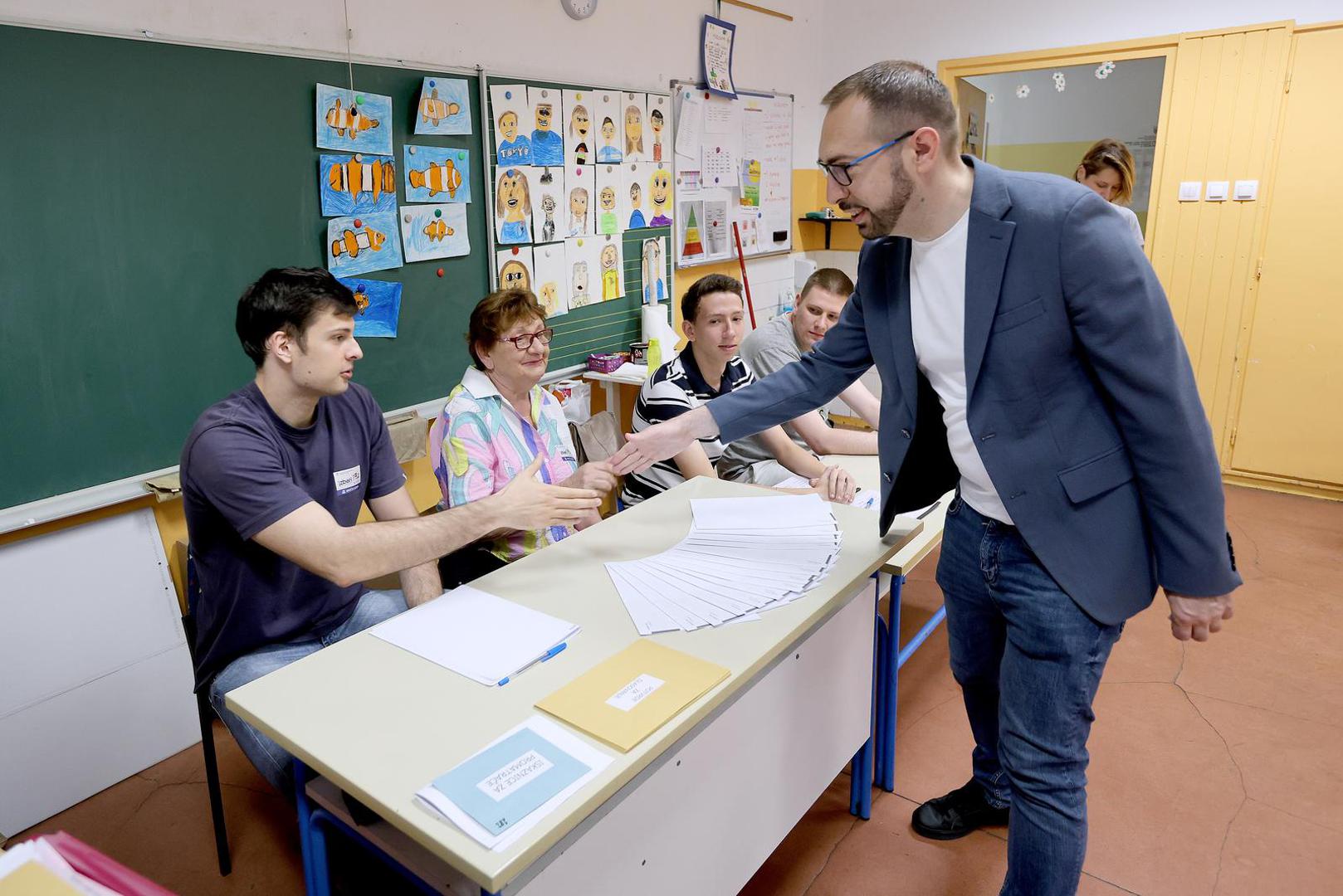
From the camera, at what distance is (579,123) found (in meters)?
3.61

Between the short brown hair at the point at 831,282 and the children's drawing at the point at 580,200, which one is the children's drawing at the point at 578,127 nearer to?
the children's drawing at the point at 580,200

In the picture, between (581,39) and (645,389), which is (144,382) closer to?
(645,389)

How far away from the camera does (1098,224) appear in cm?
132

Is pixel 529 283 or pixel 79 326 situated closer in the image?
pixel 79 326

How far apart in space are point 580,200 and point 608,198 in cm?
20

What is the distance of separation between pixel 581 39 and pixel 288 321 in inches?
94.4

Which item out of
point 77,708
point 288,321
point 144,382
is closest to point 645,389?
point 288,321

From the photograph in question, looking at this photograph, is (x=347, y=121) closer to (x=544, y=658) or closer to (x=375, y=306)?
(x=375, y=306)

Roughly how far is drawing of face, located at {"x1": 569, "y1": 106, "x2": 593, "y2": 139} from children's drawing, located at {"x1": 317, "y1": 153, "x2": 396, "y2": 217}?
0.93 m

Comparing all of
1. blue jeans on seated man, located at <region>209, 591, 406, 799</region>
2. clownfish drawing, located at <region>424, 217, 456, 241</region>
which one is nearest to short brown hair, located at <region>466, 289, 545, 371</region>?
blue jeans on seated man, located at <region>209, 591, 406, 799</region>

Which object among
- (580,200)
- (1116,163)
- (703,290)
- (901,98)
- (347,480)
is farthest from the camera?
(580,200)

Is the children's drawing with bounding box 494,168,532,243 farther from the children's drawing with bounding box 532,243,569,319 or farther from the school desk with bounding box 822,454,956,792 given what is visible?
the school desk with bounding box 822,454,956,792

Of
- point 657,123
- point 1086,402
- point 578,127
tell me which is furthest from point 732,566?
point 657,123

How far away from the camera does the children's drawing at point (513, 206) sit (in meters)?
3.30
